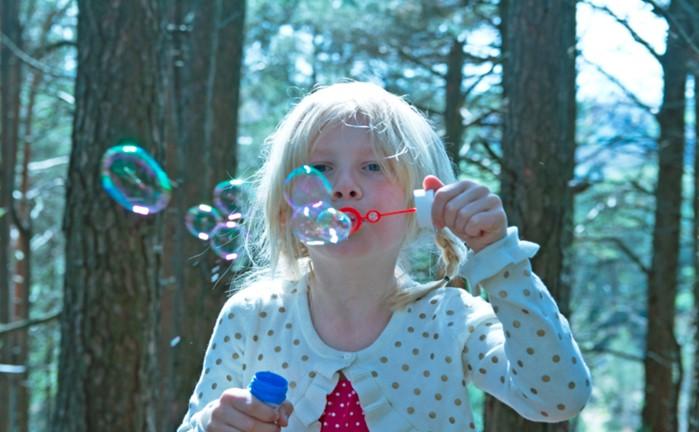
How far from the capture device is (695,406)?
3.88 m

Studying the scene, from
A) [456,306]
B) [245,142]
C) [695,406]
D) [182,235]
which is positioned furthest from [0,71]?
[456,306]

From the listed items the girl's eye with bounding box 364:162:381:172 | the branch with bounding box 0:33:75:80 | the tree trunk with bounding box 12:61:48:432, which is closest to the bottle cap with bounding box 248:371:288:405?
the girl's eye with bounding box 364:162:381:172

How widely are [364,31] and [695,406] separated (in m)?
8.27

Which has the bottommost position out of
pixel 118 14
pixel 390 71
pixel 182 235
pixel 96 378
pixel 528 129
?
pixel 96 378

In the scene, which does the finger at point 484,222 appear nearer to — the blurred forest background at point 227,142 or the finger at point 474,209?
the finger at point 474,209

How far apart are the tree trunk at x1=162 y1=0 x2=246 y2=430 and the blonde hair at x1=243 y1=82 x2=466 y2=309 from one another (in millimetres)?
5409

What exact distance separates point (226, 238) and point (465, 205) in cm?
139

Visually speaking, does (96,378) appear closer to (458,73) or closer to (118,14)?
(118,14)

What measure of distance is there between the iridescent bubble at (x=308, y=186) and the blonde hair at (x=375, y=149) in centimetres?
5

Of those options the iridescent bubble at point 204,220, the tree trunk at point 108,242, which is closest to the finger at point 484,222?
the iridescent bubble at point 204,220

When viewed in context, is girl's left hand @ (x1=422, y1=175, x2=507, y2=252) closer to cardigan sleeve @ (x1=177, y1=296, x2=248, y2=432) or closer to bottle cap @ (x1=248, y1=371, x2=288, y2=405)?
bottle cap @ (x1=248, y1=371, x2=288, y2=405)

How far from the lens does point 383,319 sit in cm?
195

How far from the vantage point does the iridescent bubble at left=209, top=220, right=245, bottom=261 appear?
8.35ft

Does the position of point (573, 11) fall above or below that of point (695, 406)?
above
